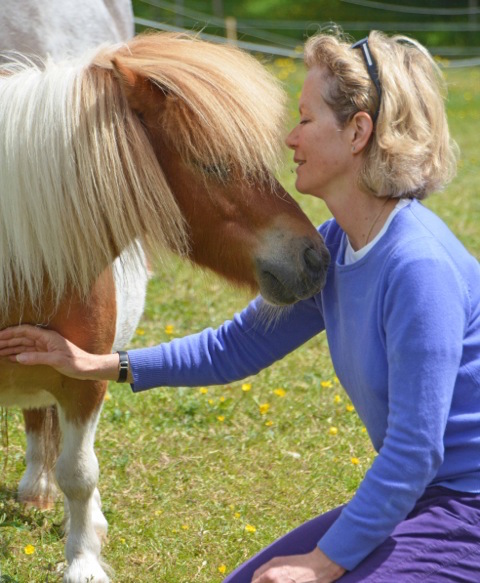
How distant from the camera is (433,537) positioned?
6.45 feet

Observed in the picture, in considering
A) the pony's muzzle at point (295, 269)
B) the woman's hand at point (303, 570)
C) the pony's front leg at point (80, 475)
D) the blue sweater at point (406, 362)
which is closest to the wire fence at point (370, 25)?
the pony's front leg at point (80, 475)

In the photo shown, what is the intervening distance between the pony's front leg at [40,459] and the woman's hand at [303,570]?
1.52 m

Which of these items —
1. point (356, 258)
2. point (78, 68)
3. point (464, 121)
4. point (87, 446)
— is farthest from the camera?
point (464, 121)

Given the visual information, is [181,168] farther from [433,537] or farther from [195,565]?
[195,565]

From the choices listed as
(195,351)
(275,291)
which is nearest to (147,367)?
(195,351)

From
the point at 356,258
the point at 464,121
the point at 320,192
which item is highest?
Answer: the point at 464,121

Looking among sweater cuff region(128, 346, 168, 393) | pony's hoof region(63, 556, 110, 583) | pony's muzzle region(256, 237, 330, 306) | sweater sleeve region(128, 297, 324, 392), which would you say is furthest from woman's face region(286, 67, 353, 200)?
pony's hoof region(63, 556, 110, 583)

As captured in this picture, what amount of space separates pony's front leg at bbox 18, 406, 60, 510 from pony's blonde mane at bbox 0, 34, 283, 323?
1170mm

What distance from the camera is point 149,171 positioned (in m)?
2.17

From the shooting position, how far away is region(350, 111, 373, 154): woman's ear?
2029mm

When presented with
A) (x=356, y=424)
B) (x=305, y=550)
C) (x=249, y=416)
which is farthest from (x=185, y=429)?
(x=305, y=550)

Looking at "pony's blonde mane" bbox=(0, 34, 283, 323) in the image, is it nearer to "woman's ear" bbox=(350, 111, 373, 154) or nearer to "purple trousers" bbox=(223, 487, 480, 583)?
"woman's ear" bbox=(350, 111, 373, 154)

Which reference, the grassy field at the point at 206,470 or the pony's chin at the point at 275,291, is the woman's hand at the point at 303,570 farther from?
the grassy field at the point at 206,470

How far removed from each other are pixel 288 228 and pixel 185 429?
1.98 m
